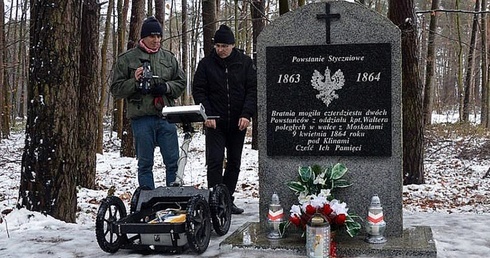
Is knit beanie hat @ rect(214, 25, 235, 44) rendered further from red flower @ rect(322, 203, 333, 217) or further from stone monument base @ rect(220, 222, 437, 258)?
red flower @ rect(322, 203, 333, 217)

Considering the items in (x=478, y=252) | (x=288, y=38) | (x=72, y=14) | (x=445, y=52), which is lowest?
(x=478, y=252)

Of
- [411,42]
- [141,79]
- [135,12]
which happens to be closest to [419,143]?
[411,42]

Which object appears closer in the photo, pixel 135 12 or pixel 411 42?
pixel 411 42

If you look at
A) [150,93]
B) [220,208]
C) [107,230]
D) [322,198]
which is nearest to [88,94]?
[150,93]

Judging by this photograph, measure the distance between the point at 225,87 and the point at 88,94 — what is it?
5092 mm

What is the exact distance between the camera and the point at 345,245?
4680mm

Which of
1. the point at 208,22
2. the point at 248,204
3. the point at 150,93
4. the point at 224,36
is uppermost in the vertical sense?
the point at 208,22

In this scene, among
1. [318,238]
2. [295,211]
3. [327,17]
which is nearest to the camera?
[318,238]

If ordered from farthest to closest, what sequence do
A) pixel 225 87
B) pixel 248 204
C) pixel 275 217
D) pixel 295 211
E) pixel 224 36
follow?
pixel 248 204
pixel 225 87
pixel 224 36
pixel 275 217
pixel 295 211

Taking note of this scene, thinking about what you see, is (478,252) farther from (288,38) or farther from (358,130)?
(288,38)

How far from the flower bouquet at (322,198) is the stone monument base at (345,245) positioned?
0.15 metres

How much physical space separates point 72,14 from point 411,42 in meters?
5.34

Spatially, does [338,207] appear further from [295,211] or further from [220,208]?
[220,208]

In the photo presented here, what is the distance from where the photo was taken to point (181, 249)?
4.66 m
